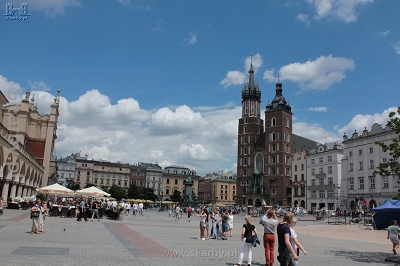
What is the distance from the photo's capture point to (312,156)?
78.9m

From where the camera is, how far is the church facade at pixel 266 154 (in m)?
99.8

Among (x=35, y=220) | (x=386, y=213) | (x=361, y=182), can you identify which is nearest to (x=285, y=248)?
(x=35, y=220)

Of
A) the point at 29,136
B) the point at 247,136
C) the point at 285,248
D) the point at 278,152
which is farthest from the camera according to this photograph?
the point at 247,136

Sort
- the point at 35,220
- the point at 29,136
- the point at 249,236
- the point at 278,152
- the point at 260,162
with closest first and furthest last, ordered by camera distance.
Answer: the point at 249,236 → the point at 35,220 → the point at 29,136 → the point at 278,152 → the point at 260,162

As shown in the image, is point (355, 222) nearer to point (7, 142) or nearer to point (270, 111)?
point (7, 142)

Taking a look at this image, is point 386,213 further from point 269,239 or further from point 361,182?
point 361,182

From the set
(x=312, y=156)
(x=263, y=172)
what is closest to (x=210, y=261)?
(x=312, y=156)

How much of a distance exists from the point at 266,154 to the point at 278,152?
395cm

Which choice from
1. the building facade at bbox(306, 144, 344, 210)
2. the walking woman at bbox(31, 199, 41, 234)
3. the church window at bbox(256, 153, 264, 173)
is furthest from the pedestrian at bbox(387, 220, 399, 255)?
the church window at bbox(256, 153, 264, 173)

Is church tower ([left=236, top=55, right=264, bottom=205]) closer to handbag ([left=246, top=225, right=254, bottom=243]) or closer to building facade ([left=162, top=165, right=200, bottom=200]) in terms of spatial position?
building facade ([left=162, top=165, right=200, bottom=200])

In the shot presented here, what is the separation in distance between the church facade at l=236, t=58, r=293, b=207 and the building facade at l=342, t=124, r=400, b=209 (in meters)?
36.1

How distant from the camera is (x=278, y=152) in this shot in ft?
334

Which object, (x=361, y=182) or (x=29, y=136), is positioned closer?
(x=361, y=182)

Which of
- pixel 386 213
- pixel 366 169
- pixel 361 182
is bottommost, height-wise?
pixel 386 213
